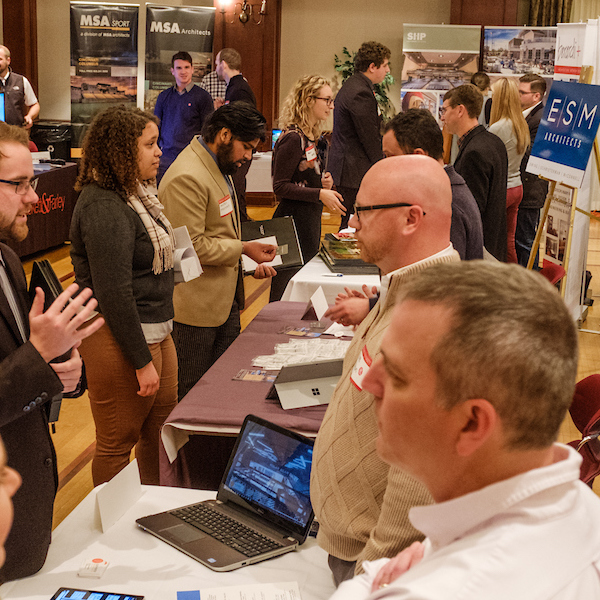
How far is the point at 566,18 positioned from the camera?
10484 mm

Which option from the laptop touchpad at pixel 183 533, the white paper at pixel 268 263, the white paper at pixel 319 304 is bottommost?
the laptop touchpad at pixel 183 533

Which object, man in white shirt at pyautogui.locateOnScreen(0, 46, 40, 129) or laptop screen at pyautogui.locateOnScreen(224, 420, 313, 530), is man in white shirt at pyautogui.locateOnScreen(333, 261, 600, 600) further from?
man in white shirt at pyautogui.locateOnScreen(0, 46, 40, 129)

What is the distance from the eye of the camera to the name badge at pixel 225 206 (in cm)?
296

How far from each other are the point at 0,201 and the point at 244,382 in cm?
107

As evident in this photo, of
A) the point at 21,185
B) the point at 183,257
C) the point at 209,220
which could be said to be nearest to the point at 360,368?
the point at 21,185

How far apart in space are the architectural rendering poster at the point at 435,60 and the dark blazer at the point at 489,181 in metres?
6.36

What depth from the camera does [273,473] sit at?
1.76m

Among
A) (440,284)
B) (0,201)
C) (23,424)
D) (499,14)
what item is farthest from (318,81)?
(499,14)

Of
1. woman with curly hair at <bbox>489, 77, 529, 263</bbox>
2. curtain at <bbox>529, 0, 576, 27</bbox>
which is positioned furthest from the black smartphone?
curtain at <bbox>529, 0, 576, 27</bbox>

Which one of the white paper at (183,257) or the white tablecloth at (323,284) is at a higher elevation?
the white paper at (183,257)

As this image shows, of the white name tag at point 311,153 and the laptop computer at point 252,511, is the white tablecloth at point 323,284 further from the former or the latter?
the laptop computer at point 252,511

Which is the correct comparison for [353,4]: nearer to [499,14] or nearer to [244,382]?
[499,14]

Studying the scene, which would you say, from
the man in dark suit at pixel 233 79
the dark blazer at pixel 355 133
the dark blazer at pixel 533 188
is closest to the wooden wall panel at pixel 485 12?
the man in dark suit at pixel 233 79

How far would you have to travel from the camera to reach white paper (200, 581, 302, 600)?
1419mm
